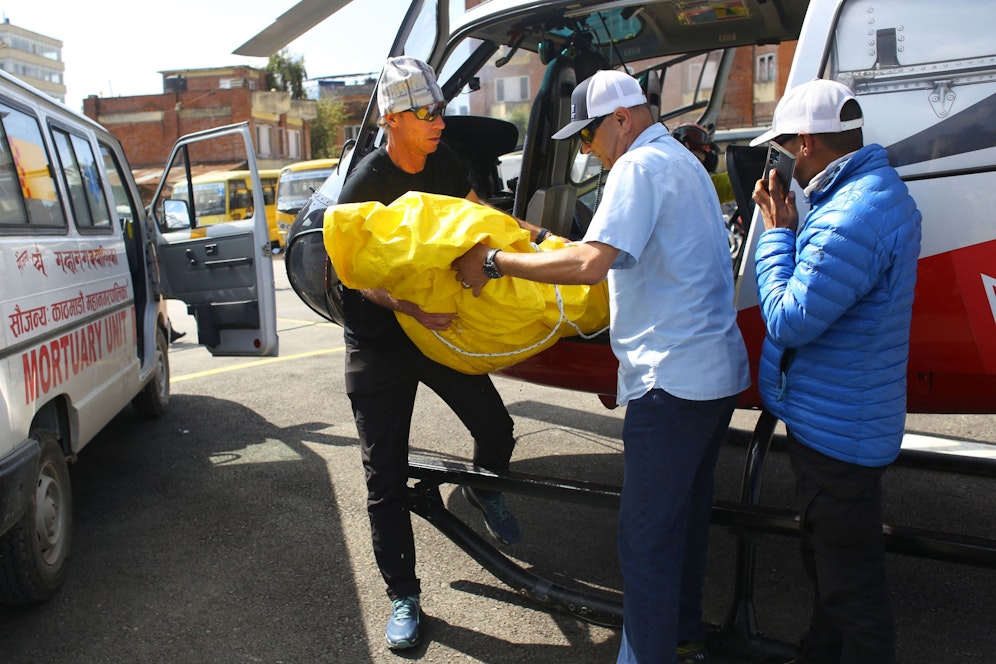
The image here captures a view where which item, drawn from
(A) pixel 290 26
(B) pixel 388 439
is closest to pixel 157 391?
(A) pixel 290 26

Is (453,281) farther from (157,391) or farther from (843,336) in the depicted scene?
(157,391)

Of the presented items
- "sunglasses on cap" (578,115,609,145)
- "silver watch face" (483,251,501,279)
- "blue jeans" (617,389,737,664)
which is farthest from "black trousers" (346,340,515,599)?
"sunglasses on cap" (578,115,609,145)

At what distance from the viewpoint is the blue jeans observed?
7.71 feet

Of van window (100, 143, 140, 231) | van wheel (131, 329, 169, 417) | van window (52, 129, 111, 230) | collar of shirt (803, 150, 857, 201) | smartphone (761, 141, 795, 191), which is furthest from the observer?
van wheel (131, 329, 169, 417)

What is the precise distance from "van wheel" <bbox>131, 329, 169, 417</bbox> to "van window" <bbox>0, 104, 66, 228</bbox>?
2.01 meters

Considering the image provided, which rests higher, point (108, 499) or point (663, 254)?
point (663, 254)

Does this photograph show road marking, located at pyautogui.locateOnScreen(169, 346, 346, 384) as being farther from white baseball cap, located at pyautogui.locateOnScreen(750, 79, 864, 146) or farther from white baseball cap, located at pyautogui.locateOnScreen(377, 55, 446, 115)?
white baseball cap, located at pyautogui.locateOnScreen(750, 79, 864, 146)

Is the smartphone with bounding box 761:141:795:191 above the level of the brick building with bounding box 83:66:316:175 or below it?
below

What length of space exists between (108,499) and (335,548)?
158cm

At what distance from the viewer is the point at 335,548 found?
3881mm

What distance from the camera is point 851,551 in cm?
234

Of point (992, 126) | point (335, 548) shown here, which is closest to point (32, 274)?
point (335, 548)

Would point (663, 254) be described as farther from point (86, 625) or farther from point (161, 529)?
point (161, 529)

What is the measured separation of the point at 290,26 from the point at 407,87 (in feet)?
4.67
